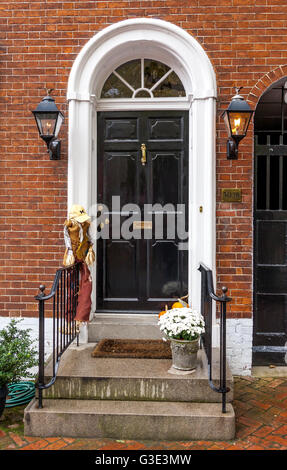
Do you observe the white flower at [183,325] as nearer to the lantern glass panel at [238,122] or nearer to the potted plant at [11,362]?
the potted plant at [11,362]

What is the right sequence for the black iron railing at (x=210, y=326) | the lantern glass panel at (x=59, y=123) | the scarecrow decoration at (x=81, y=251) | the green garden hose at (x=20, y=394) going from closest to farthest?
the black iron railing at (x=210, y=326)
the green garden hose at (x=20, y=394)
the scarecrow decoration at (x=81, y=251)
the lantern glass panel at (x=59, y=123)

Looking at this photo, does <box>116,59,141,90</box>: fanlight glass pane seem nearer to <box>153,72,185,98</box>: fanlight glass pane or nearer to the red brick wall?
<box>153,72,185,98</box>: fanlight glass pane

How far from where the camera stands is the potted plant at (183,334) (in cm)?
361

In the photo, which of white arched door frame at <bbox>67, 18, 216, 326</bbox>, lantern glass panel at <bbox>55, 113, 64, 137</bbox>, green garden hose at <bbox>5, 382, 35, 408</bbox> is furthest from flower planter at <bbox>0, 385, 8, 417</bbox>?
lantern glass panel at <bbox>55, 113, 64, 137</bbox>

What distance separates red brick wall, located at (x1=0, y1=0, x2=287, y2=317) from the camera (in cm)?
452

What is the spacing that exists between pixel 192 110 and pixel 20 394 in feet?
11.6

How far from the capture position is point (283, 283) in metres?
4.96

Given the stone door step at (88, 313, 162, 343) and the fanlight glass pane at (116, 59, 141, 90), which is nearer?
the stone door step at (88, 313, 162, 343)

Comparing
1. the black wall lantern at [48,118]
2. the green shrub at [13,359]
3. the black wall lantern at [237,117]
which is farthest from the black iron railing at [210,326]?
the black wall lantern at [48,118]

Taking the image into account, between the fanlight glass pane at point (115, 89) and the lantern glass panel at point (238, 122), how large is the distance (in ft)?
4.28

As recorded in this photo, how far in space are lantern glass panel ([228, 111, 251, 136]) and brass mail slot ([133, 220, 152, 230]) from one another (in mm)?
1383

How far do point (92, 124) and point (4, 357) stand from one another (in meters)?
2.70

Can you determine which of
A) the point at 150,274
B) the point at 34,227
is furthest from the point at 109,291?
the point at 34,227

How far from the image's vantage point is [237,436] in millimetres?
3332
